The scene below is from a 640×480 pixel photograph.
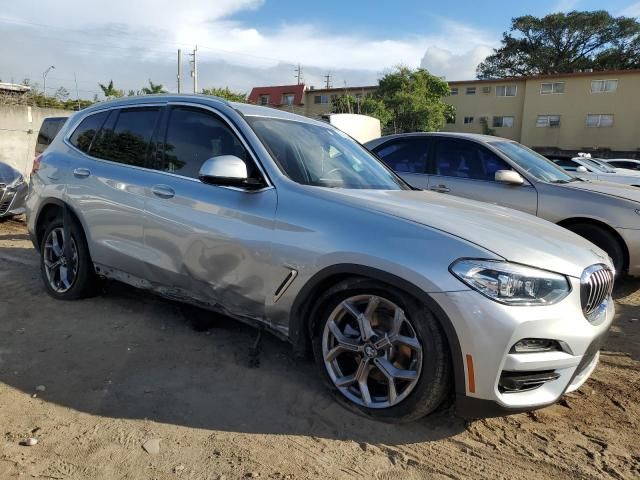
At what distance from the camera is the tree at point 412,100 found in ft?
127

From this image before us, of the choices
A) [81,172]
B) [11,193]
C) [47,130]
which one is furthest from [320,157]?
[47,130]

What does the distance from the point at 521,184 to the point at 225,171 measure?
3.83 m

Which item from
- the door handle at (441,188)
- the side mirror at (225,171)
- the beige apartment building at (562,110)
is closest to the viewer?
the side mirror at (225,171)

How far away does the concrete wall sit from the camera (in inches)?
575

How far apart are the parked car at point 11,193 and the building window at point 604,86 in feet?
134

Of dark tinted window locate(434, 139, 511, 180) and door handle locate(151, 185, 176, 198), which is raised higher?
dark tinted window locate(434, 139, 511, 180)

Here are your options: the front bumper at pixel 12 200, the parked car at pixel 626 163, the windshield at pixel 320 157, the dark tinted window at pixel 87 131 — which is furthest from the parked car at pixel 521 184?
the parked car at pixel 626 163

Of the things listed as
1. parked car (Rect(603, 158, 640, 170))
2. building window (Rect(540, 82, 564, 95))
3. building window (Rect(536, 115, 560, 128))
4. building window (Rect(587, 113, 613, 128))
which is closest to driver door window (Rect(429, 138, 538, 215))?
parked car (Rect(603, 158, 640, 170))

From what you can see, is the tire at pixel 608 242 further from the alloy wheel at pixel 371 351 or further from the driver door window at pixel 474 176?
the alloy wheel at pixel 371 351

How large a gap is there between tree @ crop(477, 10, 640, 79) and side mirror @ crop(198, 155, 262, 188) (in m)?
57.9

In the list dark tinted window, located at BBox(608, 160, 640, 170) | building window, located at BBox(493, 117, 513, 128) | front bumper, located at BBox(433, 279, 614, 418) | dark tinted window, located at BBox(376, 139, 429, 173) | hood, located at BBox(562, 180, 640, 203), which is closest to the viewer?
front bumper, located at BBox(433, 279, 614, 418)

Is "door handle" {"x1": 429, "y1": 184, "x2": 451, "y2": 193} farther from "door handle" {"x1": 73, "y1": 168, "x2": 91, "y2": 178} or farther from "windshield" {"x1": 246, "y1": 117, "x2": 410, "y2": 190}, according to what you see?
"door handle" {"x1": 73, "y1": 168, "x2": 91, "y2": 178}

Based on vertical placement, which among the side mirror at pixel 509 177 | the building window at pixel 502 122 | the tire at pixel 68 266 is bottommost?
the tire at pixel 68 266

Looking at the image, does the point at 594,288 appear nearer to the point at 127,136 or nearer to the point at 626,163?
the point at 127,136
